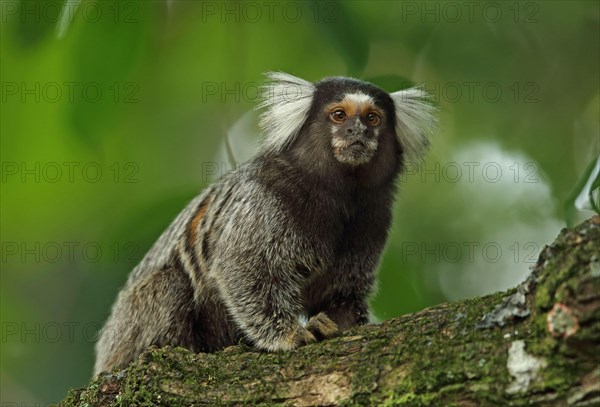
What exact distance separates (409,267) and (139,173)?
2.05 m

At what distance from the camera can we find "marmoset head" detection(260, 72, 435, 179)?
15.1 feet

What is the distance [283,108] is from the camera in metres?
4.99

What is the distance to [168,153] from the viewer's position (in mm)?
6031

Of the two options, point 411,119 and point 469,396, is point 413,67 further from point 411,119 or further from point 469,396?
point 469,396

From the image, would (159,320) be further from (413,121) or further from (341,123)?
(413,121)

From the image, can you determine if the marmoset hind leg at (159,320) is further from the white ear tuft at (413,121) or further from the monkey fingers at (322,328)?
the white ear tuft at (413,121)

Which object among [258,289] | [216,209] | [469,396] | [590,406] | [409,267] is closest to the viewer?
[590,406]

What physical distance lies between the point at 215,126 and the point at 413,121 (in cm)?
208

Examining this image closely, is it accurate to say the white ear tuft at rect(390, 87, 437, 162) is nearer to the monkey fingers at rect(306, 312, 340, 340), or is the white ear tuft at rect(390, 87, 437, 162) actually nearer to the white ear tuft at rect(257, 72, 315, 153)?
the white ear tuft at rect(257, 72, 315, 153)

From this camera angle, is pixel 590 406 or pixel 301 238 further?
pixel 301 238

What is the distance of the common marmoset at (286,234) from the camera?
4547 millimetres

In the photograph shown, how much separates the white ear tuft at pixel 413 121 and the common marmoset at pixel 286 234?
1 cm

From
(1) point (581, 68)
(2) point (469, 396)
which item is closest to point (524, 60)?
(1) point (581, 68)

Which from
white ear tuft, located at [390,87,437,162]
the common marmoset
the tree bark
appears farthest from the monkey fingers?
white ear tuft, located at [390,87,437,162]
